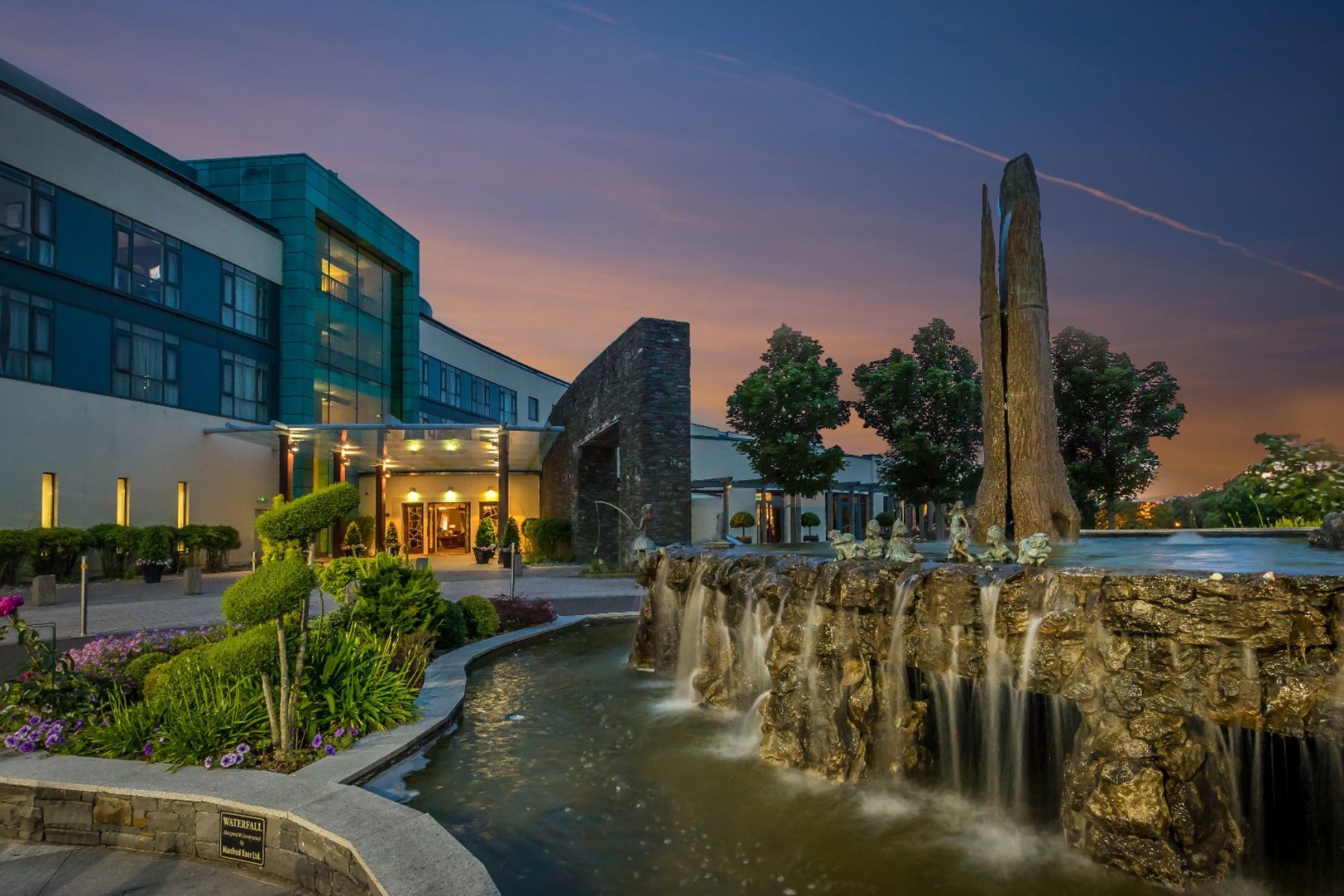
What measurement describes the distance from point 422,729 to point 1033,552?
16.0 ft

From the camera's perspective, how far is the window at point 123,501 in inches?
919

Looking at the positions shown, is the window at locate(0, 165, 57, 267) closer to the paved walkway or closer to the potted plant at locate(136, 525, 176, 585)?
the potted plant at locate(136, 525, 176, 585)

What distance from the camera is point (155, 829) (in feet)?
15.0

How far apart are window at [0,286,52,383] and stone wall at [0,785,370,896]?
20640mm

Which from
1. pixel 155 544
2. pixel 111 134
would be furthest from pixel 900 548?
pixel 111 134

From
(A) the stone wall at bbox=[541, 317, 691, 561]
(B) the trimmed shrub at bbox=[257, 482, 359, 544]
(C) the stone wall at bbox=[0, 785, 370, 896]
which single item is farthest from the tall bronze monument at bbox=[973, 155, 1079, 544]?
(A) the stone wall at bbox=[541, 317, 691, 561]

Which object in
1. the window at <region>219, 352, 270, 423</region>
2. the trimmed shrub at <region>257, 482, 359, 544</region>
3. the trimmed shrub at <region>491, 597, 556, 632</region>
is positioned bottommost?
the trimmed shrub at <region>491, 597, 556, 632</region>

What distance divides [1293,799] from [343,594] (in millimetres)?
9497

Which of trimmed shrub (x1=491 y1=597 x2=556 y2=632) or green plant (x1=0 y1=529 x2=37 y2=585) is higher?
green plant (x1=0 y1=529 x2=37 y2=585)

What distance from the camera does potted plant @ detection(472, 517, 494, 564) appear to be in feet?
90.8

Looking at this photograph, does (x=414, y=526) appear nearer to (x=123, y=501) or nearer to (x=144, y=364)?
(x=123, y=501)

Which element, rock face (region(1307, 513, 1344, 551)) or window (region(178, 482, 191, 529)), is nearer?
rock face (region(1307, 513, 1344, 551))

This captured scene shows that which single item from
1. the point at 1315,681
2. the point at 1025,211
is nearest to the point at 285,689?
the point at 1315,681

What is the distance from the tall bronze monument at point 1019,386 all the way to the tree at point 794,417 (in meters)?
14.4
